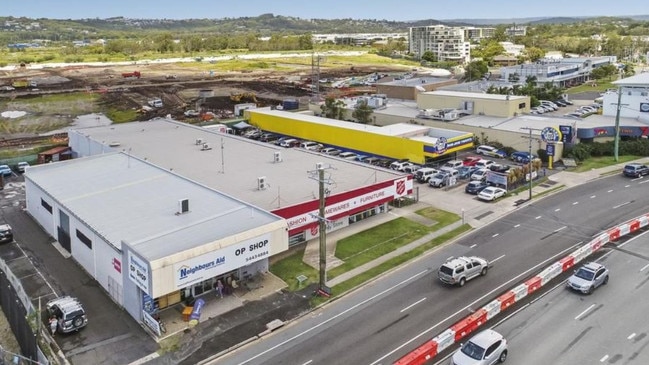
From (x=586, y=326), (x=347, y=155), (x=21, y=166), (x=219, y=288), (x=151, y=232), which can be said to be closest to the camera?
(x=586, y=326)

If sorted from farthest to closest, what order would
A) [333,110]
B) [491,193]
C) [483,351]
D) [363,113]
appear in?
[333,110] < [363,113] < [491,193] < [483,351]

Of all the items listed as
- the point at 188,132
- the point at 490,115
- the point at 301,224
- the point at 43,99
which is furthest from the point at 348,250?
the point at 43,99

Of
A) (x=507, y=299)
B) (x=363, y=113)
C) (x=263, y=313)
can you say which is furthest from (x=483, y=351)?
(x=363, y=113)

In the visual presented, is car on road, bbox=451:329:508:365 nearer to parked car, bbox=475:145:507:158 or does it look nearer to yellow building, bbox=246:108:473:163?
yellow building, bbox=246:108:473:163

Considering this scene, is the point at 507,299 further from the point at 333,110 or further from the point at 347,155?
the point at 333,110

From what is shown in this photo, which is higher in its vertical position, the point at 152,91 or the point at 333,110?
the point at 152,91

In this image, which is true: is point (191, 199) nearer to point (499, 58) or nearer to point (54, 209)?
point (54, 209)
